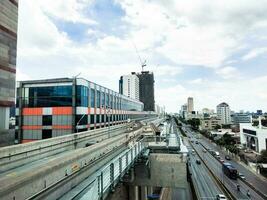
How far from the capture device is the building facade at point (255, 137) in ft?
263

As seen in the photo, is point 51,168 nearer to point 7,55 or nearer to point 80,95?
point 7,55

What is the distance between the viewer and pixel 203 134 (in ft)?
520

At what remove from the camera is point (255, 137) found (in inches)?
3319

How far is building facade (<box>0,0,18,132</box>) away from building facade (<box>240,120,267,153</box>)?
81.8 m

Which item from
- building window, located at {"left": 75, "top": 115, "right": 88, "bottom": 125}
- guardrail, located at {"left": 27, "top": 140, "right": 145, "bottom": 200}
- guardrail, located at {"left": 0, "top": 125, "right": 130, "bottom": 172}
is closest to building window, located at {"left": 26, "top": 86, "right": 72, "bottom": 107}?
building window, located at {"left": 75, "top": 115, "right": 88, "bottom": 125}

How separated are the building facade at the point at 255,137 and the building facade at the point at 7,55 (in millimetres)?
81772

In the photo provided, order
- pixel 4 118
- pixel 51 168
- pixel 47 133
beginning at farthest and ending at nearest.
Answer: pixel 47 133, pixel 4 118, pixel 51 168

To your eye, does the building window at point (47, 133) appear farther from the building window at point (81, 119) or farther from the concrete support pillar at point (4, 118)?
the concrete support pillar at point (4, 118)

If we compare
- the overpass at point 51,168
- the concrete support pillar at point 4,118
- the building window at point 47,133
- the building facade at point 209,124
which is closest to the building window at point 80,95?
the building window at point 47,133

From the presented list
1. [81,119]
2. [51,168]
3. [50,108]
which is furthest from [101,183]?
[50,108]

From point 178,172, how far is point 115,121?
146ft

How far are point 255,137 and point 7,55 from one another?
→ 8611 cm

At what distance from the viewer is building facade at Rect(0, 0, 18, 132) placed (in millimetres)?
19453

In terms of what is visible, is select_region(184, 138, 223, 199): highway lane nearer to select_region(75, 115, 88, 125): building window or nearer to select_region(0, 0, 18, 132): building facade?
select_region(75, 115, 88, 125): building window
